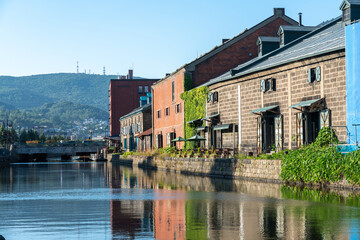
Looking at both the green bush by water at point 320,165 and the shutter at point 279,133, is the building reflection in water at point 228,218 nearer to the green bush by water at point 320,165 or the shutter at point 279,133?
the green bush by water at point 320,165

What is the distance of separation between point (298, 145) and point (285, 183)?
6855mm

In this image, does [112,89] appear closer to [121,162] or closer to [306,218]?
[121,162]

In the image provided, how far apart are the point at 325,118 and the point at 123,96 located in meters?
103

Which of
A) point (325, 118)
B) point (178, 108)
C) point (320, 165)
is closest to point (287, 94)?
point (325, 118)

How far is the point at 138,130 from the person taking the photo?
88.6 metres

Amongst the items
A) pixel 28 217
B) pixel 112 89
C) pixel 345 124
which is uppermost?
pixel 112 89

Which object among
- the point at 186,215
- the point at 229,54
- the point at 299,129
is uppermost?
the point at 229,54

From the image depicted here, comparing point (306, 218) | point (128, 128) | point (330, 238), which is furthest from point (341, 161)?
point (128, 128)

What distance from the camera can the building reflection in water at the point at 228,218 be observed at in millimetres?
12375

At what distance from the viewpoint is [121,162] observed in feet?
264

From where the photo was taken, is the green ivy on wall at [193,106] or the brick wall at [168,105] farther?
the brick wall at [168,105]

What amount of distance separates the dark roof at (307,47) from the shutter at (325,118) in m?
3.04

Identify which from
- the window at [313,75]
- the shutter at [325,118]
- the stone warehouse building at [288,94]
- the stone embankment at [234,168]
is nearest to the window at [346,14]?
the stone warehouse building at [288,94]

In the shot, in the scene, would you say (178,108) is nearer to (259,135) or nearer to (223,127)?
(223,127)
